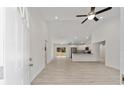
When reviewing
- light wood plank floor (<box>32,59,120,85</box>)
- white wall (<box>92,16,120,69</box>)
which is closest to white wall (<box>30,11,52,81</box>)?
light wood plank floor (<box>32,59,120,85</box>)

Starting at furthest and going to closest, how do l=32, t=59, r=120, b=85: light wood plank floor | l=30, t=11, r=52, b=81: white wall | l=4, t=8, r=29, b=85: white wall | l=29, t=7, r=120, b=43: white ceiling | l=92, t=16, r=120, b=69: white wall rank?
l=92, t=16, r=120, b=69: white wall < l=29, t=7, r=120, b=43: white ceiling < l=30, t=11, r=52, b=81: white wall < l=32, t=59, r=120, b=85: light wood plank floor < l=4, t=8, r=29, b=85: white wall

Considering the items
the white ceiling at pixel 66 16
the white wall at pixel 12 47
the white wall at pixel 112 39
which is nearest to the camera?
the white wall at pixel 12 47

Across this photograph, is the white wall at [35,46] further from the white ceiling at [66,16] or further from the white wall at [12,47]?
the white wall at [12,47]

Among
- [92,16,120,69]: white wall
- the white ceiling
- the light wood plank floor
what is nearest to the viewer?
the light wood plank floor

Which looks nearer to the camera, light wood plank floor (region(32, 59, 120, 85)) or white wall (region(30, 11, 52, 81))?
Result: light wood plank floor (region(32, 59, 120, 85))

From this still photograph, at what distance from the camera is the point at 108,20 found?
8.71 m

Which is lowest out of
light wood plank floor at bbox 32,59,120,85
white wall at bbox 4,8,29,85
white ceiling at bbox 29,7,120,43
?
light wood plank floor at bbox 32,59,120,85

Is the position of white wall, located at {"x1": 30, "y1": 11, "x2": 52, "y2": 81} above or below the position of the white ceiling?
below

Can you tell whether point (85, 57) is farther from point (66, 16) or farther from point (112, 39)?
point (66, 16)

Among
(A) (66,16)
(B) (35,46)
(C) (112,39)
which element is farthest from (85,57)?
(B) (35,46)

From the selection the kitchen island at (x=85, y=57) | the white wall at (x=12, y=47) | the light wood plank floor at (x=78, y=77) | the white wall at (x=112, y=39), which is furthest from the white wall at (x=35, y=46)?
the kitchen island at (x=85, y=57)

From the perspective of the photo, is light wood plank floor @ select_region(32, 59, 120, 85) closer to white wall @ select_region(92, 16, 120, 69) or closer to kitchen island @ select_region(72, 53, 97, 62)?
white wall @ select_region(92, 16, 120, 69)
